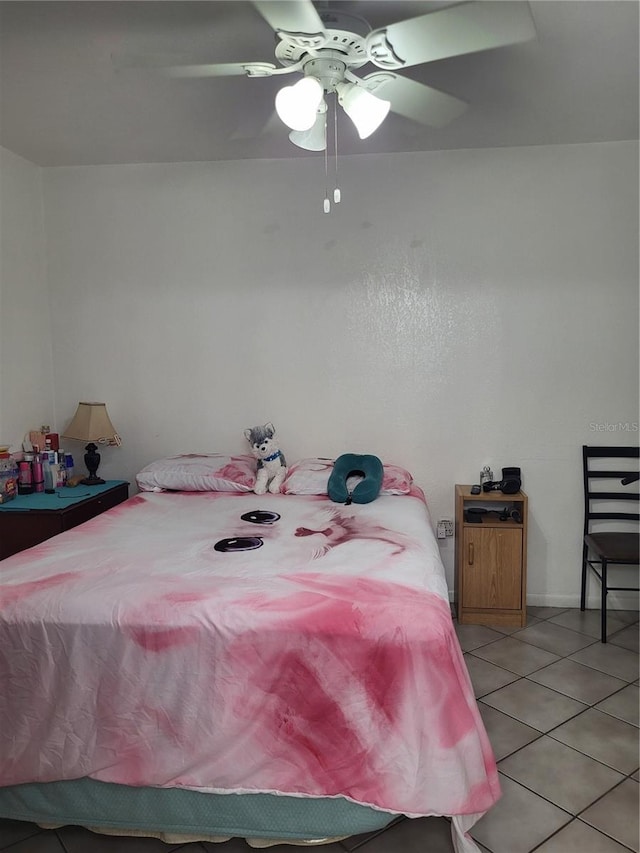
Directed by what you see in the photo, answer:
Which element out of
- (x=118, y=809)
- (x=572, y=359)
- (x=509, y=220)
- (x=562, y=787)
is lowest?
(x=562, y=787)

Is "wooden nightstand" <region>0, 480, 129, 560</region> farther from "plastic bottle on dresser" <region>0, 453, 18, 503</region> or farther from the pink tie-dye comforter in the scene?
the pink tie-dye comforter

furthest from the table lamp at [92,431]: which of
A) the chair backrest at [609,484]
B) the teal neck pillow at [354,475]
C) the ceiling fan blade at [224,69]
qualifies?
the chair backrest at [609,484]

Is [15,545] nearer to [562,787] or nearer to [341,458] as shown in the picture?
[341,458]

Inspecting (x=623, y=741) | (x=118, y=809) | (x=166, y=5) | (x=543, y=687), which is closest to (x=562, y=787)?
(x=623, y=741)

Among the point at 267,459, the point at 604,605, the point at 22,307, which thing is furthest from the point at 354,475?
the point at 22,307

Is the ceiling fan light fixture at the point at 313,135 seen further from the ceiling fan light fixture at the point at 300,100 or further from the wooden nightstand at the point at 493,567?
the wooden nightstand at the point at 493,567

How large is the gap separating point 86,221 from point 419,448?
2.42 meters

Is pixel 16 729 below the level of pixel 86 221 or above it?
below

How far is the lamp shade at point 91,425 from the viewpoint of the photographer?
3.78 m

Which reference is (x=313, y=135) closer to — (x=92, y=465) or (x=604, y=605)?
(x=92, y=465)

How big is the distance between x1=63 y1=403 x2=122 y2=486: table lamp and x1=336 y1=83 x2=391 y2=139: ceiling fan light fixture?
2334 mm

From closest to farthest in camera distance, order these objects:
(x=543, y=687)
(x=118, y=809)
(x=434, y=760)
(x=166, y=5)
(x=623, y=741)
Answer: (x=434, y=760) → (x=118, y=809) → (x=166, y=5) → (x=623, y=741) → (x=543, y=687)

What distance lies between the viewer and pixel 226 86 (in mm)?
2711

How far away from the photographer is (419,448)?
12.6ft
